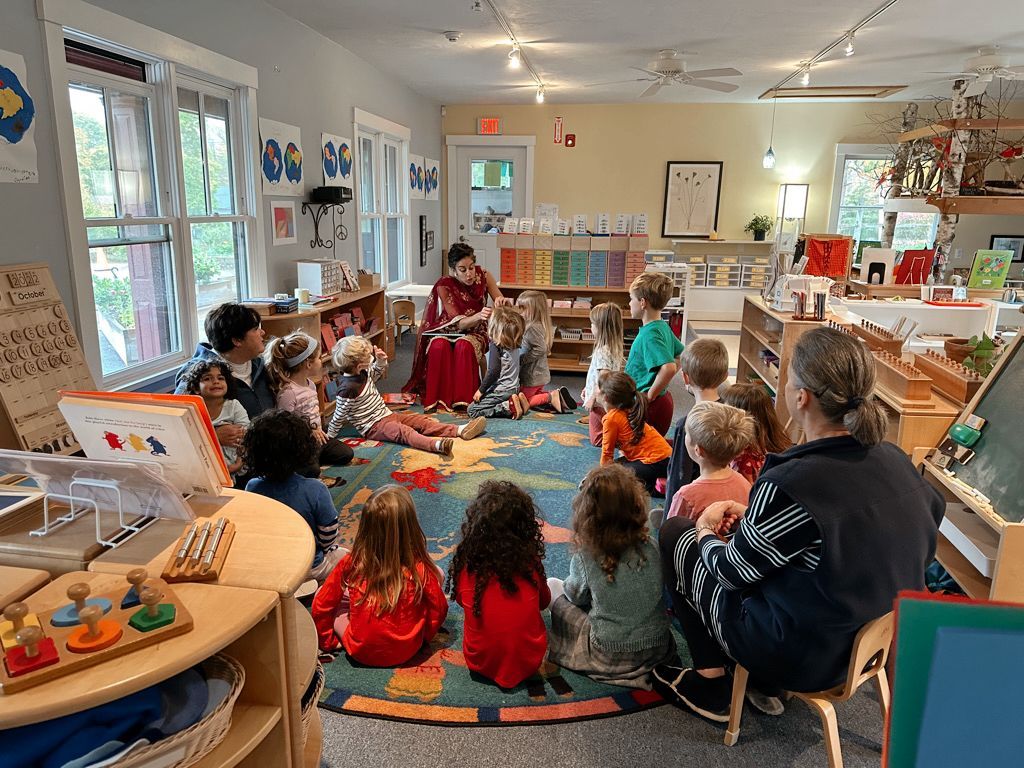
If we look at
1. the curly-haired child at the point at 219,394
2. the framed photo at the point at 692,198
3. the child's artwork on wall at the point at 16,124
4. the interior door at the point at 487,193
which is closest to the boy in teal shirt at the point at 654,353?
the curly-haired child at the point at 219,394

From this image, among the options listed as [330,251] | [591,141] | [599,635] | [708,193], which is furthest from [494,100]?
[599,635]

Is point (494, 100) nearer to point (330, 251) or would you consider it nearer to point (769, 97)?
point (769, 97)

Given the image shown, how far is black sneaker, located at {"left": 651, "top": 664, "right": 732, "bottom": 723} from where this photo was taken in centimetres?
204

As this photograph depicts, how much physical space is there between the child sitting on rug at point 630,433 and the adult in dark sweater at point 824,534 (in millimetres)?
1734

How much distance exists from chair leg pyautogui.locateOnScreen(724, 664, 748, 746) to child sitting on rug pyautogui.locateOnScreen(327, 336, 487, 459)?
2.46 meters

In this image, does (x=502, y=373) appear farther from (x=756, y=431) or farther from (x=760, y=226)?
(x=760, y=226)

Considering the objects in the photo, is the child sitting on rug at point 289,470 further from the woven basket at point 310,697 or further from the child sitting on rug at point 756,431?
the child sitting on rug at point 756,431

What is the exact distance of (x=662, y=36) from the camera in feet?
17.5

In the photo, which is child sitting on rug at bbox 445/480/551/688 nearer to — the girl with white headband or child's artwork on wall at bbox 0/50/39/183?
the girl with white headband

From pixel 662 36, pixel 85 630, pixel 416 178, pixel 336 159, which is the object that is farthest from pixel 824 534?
pixel 416 178

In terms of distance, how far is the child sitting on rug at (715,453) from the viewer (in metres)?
2.39

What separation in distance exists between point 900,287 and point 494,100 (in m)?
5.49

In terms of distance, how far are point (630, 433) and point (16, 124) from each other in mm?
2907

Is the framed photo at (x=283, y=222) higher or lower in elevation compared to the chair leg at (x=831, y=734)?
higher
